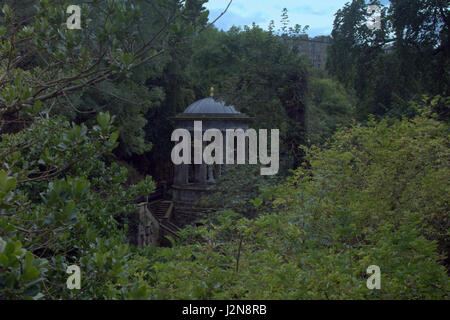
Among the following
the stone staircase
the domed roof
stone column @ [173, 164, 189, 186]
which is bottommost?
the stone staircase

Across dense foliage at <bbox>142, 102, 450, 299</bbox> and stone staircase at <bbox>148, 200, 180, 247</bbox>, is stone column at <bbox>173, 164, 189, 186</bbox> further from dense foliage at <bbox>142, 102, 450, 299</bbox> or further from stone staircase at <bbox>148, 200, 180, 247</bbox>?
dense foliage at <bbox>142, 102, 450, 299</bbox>

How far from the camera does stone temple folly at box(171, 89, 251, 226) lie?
17422 mm

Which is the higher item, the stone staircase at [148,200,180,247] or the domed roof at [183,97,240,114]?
the domed roof at [183,97,240,114]

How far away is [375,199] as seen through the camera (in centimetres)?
565

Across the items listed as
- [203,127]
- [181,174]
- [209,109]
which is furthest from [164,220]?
[209,109]

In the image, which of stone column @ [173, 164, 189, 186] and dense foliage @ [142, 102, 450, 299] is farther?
stone column @ [173, 164, 189, 186]

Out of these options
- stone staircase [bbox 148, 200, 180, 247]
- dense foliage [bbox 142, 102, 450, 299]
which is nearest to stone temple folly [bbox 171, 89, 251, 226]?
stone staircase [bbox 148, 200, 180, 247]

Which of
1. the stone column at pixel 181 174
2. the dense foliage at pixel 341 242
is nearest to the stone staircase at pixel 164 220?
the stone column at pixel 181 174

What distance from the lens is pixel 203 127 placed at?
1797 centimetres

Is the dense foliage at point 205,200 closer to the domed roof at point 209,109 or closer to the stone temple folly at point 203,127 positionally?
the stone temple folly at point 203,127

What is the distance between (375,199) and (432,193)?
2.30 ft

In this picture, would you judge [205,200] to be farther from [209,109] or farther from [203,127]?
[209,109]
